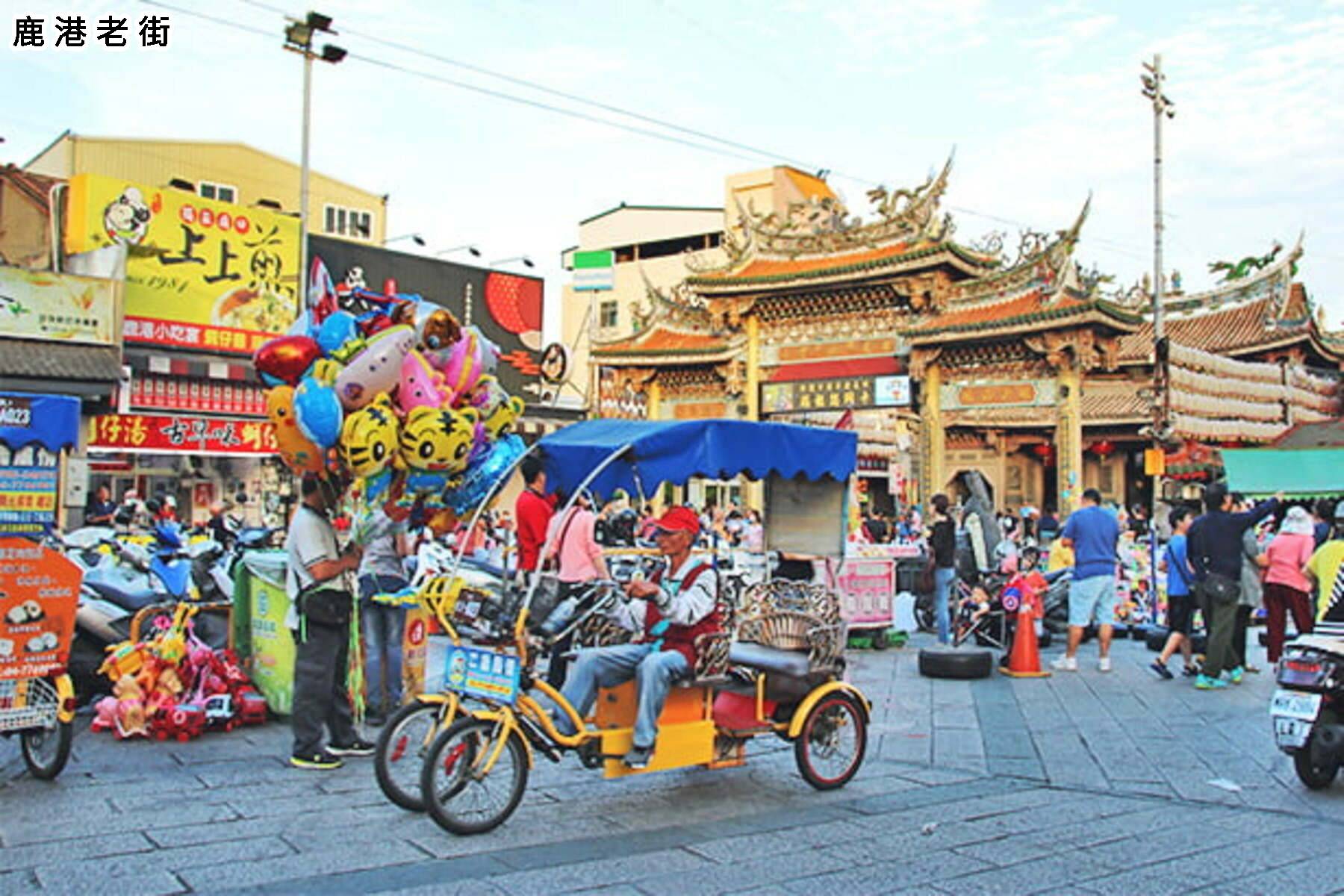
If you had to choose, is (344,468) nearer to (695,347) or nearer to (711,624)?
(711,624)

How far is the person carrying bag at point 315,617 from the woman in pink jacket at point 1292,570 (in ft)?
24.4

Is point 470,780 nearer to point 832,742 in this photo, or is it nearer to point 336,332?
point 832,742

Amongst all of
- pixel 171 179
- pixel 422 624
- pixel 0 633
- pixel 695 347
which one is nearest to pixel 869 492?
pixel 695 347

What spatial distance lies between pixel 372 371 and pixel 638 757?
3003 millimetres

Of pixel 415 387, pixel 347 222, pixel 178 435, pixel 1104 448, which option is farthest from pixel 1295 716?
pixel 347 222

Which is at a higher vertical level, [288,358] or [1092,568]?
[288,358]

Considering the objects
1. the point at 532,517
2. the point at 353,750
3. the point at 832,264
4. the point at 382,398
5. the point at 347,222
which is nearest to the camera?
the point at 353,750

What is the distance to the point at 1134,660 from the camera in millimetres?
11812

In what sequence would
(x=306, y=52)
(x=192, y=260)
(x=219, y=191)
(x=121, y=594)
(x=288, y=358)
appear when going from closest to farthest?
1. (x=288, y=358)
2. (x=121, y=594)
3. (x=306, y=52)
4. (x=192, y=260)
5. (x=219, y=191)

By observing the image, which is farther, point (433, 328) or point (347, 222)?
point (347, 222)

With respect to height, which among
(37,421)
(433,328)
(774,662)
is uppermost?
(433,328)

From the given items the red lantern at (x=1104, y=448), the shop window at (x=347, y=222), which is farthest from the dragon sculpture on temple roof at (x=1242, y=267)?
the shop window at (x=347, y=222)

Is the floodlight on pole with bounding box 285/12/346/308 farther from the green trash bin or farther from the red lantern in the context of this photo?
the red lantern

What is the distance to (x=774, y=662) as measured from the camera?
639 centimetres
